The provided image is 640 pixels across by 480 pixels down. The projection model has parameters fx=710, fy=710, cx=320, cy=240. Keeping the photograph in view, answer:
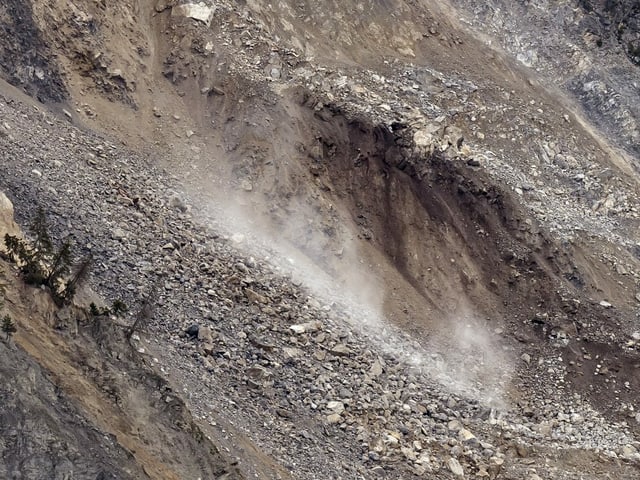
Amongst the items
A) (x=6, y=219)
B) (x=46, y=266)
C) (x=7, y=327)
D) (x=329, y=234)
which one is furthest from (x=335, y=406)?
(x=6, y=219)

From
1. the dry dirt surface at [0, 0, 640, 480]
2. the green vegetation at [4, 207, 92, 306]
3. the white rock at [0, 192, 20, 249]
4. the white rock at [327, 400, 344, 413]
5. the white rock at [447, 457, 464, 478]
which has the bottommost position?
the green vegetation at [4, 207, 92, 306]

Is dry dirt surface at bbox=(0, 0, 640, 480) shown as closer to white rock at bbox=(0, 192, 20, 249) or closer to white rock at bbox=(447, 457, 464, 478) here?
white rock at bbox=(447, 457, 464, 478)

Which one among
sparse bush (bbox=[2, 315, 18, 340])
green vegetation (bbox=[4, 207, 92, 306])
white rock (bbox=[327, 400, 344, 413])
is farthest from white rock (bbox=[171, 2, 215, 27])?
sparse bush (bbox=[2, 315, 18, 340])

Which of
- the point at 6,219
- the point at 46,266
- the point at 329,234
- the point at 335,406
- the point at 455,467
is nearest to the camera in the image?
the point at 46,266

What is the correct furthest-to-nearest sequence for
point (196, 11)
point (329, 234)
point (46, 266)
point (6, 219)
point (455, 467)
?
1. point (196, 11)
2. point (329, 234)
3. point (455, 467)
4. point (6, 219)
5. point (46, 266)

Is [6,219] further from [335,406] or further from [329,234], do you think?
[329,234]

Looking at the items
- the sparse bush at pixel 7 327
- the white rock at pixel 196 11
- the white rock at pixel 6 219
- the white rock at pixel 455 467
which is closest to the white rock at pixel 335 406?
the white rock at pixel 455 467

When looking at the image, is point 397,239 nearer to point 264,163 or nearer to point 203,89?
point 264,163

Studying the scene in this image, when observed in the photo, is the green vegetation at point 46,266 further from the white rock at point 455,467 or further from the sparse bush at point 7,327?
the white rock at point 455,467
